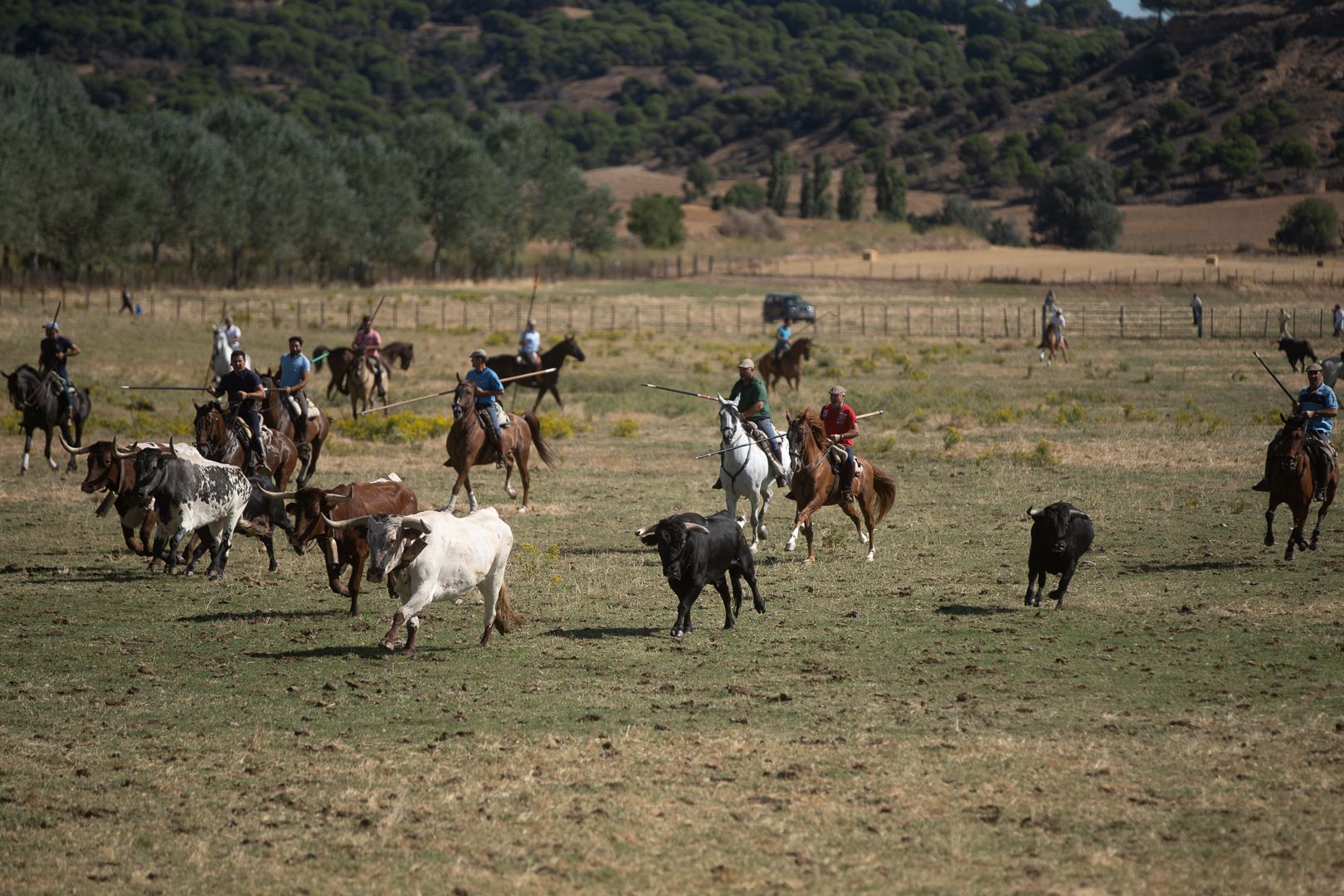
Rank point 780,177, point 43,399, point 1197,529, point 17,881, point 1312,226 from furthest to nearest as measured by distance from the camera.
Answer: point 780,177 → point 1312,226 → point 43,399 → point 1197,529 → point 17,881

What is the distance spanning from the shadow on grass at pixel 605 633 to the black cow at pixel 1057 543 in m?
3.89

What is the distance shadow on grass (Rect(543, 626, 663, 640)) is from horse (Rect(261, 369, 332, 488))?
7548 millimetres

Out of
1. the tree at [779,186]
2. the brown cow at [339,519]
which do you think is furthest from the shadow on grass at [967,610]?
the tree at [779,186]

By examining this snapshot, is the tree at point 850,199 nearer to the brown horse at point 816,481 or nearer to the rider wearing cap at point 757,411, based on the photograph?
the rider wearing cap at point 757,411

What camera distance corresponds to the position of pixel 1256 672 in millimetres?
12219

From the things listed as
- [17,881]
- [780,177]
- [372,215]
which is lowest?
[17,881]

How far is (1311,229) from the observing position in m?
119

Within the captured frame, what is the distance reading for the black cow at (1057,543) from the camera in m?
14.4

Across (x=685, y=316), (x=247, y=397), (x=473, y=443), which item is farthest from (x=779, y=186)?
(x=247, y=397)

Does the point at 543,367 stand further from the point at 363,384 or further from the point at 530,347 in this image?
the point at 363,384

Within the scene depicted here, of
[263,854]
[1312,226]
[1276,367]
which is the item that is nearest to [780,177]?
[1312,226]

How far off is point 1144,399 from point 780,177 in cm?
12661

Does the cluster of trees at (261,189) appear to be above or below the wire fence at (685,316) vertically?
above

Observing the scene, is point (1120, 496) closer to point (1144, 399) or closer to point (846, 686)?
point (846, 686)
